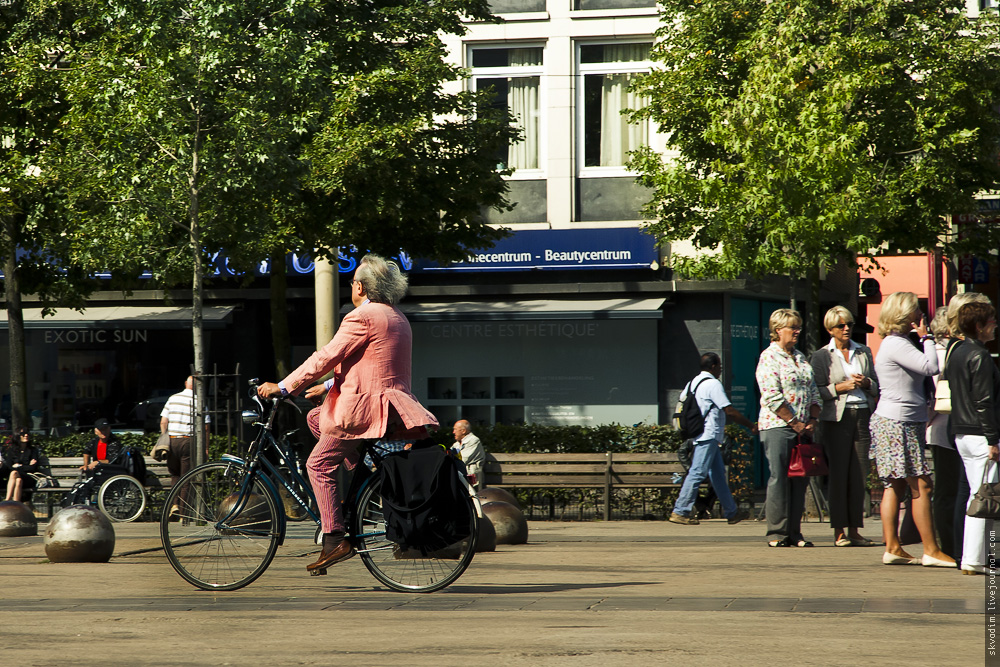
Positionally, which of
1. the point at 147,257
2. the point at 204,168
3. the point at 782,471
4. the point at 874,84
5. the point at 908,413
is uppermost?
the point at 874,84

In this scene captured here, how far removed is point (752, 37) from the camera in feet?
56.0

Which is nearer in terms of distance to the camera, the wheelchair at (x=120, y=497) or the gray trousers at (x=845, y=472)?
the gray trousers at (x=845, y=472)

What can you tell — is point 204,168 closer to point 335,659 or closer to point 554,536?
point 554,536

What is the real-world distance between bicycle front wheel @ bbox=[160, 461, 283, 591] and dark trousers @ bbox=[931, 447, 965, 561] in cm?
424

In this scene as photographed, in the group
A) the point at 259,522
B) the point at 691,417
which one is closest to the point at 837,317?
the point at 691,417

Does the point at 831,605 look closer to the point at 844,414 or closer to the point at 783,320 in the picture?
the point at 844,414

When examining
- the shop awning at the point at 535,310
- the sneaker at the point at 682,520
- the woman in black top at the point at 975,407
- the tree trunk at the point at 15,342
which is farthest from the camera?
the shop awning at the point at 535,310

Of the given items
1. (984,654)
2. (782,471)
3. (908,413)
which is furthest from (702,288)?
(984,654)

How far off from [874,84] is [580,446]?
5.72 metres

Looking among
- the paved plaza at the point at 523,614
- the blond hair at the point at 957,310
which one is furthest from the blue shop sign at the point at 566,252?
the blond hair at the point at 957,310

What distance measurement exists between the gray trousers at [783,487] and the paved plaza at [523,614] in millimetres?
528

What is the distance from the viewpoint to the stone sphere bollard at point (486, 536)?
1015 centimetres

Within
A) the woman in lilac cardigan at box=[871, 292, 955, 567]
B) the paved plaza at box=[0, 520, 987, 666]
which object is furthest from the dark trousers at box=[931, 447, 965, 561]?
the paved plaza at box=[0, 520, 987, 666]

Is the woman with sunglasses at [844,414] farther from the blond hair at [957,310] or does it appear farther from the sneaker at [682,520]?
the sneaker at [682,520]
